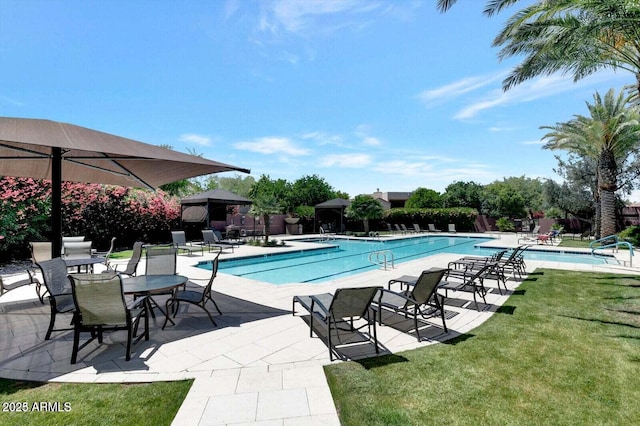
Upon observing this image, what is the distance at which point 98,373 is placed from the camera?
308 cm

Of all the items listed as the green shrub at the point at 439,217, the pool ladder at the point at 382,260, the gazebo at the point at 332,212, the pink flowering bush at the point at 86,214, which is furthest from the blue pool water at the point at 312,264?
the green shrub at the point at 439,217

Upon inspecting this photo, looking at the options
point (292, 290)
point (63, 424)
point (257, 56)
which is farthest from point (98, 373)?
point (257, 56)

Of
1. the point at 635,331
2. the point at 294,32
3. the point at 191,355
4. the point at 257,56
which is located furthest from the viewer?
the point at 257,56

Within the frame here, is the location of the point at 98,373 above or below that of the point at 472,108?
below

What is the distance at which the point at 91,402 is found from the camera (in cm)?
Answer: 259

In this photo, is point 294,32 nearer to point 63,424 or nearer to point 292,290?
point 292,290

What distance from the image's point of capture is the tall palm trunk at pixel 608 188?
15.8m

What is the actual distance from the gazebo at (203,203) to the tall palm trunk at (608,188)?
62.2 feet

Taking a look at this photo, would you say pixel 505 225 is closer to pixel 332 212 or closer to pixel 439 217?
pixel 439 217

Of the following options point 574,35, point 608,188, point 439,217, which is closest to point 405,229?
point 439,217

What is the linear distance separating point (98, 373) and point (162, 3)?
937 cm

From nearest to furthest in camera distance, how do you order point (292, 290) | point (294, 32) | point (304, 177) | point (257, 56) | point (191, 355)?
point (191, 355) → point (292, 290) → point (294, 32) → point (257, 56) → point (304, 177)

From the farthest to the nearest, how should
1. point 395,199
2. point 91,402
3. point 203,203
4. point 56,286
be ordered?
point 395,199, point 203,203, point 56,286, point 91,402

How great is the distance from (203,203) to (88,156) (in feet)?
38.5
